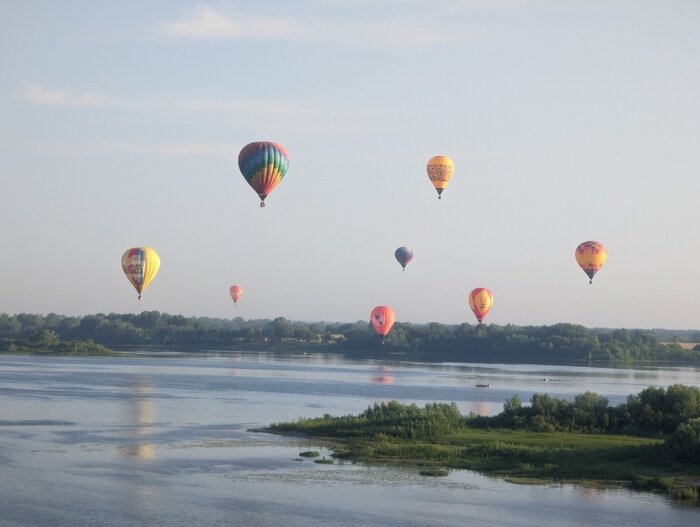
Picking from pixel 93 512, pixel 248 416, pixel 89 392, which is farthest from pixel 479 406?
pixel 93 512

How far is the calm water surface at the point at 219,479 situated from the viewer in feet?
108

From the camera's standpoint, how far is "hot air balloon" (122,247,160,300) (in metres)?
97.2

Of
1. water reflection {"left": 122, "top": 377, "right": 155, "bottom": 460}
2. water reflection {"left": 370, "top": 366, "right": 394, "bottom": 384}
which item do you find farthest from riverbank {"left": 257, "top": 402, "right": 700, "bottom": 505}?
water reflection {"left": 370, "top": 366, "right": 394, "bottom": 384}

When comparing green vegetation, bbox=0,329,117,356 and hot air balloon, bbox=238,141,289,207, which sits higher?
hot air balloon, bbox=238,141,289,207

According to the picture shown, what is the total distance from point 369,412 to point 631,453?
13.9 m

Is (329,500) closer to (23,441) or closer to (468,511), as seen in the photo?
(468,511)

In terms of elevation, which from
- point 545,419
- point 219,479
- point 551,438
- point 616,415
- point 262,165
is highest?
point 262,165

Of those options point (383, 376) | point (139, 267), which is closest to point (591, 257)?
point (383, 376)

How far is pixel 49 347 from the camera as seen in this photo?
156125mm

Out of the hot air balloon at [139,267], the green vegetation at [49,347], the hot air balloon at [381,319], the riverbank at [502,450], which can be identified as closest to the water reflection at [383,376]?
the hot air balloon at [381,319]

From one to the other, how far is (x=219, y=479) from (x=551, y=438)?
49.6ft

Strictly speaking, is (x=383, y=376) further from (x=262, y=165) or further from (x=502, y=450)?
(x=502, y=450)

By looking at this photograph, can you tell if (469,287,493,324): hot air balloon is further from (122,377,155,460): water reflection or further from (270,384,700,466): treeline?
(270,384,700,466): treeline

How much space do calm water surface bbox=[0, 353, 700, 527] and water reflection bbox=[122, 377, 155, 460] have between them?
0.25 feet
